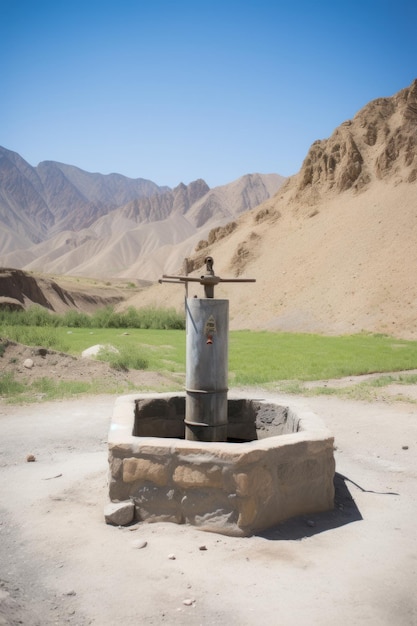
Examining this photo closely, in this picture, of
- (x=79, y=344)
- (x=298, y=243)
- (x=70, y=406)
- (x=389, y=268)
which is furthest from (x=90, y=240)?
(x=70, y=406)

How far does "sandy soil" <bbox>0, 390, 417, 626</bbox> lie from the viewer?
414 cm

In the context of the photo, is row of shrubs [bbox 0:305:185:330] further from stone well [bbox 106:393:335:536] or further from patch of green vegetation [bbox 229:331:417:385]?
stone well [bbox 106:393:335:536]

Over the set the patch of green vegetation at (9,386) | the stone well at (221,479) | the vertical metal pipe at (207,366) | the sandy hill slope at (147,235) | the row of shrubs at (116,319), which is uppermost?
the sandy hill slope at (147,235)

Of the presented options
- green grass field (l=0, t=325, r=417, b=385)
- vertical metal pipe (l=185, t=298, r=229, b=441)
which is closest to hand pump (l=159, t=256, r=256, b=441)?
vertical metal pipe (l=185, t=298, r=229, b=441)

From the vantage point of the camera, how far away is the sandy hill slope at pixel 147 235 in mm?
140375

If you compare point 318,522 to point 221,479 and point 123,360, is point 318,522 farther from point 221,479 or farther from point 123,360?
point 123,360

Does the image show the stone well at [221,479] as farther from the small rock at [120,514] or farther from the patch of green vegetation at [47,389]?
the patch of green vegetation at [47,389]

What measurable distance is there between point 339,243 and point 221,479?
43.0 metres

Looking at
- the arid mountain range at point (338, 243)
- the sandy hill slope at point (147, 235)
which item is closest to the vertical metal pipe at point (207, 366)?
the arid mountain range at point (338, 243)

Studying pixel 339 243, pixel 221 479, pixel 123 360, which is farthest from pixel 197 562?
pixel 339 243

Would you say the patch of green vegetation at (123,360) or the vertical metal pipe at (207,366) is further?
the patch of green vegetation at (123,360)

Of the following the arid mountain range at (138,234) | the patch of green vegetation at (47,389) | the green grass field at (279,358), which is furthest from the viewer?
the arid mountain range at (138,234)

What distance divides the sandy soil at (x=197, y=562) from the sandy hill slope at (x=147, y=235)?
125 metres

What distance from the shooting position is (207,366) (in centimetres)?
635
